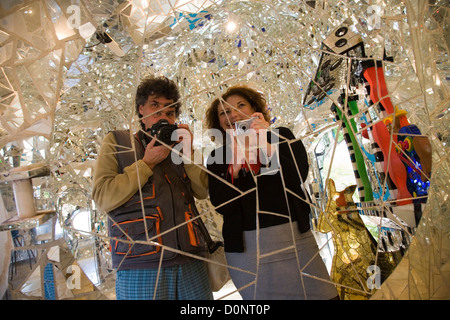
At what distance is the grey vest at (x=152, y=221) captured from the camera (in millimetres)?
395

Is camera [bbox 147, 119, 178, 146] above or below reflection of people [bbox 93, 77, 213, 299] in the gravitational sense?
above

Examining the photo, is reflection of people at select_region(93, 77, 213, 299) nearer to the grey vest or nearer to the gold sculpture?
the grey vest

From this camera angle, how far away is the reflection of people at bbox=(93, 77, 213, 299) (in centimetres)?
40

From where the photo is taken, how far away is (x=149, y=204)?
41 centimetres

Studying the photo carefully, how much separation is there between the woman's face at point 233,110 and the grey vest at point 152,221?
10 centimetres

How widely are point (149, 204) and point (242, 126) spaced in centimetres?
17

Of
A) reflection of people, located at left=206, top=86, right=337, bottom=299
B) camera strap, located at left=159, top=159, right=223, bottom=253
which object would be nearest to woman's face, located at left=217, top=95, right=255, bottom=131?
reflection of people, located at left=206, top=86, right=337, bottom=299

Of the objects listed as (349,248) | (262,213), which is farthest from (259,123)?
(349,248)

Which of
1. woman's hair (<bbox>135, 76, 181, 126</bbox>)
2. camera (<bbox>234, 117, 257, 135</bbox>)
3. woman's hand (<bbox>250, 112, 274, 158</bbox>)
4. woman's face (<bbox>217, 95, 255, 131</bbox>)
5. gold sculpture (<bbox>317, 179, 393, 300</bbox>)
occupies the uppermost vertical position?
woman's hair (<bbox>135, 76, 181, 126</bbox>)

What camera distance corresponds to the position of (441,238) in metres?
0.43

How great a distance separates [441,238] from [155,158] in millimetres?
443

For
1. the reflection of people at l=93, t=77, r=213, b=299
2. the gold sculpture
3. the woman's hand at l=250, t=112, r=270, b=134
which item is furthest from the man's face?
the gold sculpture

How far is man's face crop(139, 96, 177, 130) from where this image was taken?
409 mm
